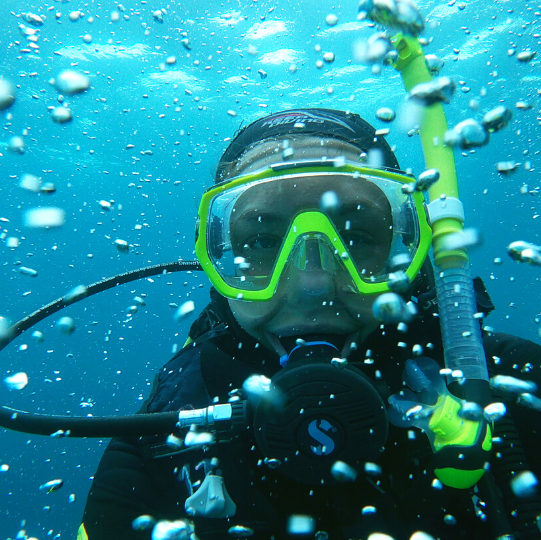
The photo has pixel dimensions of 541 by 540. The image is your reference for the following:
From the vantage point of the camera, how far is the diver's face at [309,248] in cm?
218

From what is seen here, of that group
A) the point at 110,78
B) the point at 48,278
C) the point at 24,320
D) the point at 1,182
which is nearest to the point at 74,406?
the point at 1,182

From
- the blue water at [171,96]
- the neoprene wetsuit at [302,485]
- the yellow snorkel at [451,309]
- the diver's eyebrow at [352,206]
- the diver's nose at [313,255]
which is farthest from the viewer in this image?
the blue water at [171,96]

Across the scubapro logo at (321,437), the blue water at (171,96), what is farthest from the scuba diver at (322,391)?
the blue water at (171,96)

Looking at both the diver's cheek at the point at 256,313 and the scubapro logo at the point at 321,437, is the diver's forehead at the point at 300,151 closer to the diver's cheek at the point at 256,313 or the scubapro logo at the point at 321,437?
the diver's cheek at the point at 256,313

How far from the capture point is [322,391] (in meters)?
1.71

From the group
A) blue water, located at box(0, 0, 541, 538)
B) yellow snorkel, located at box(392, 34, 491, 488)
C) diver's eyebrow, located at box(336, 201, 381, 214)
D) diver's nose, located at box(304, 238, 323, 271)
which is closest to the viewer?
yellow snorkel, located at box(392, 34, 491, 488)

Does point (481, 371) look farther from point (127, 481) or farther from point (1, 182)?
point (1, 182)

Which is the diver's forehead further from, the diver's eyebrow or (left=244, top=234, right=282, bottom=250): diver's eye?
(left=244, top=234, right=282, bottom=250): diver's eye

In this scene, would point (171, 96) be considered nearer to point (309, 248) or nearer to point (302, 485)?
point (309, 248)

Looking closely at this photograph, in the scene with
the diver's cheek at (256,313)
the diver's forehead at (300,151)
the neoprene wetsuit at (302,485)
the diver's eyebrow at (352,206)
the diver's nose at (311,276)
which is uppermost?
the diver's forehead at (300,151)

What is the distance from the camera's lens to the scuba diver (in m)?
1.71

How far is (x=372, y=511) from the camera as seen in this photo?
1.90 metres

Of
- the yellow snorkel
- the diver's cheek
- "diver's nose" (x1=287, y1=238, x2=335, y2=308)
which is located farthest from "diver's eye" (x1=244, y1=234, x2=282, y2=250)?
the yellow snorkel

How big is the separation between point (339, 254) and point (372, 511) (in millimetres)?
1423
